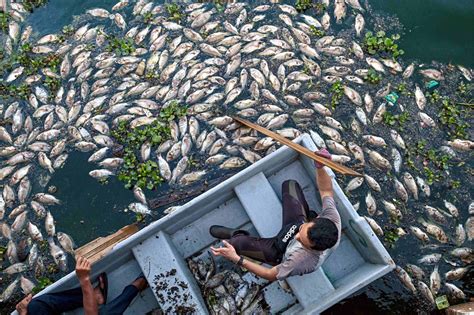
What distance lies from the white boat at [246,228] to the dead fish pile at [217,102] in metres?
0.65

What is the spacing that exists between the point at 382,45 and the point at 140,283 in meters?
4.66

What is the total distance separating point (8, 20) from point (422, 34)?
638 centimetres

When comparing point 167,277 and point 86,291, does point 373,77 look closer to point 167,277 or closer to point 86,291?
point 167,277

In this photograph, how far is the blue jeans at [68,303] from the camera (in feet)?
14.2

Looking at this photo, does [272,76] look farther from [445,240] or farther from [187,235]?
[445,240]

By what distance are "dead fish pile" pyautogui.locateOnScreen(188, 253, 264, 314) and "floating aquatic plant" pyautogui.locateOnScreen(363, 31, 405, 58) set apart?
12.4 feet

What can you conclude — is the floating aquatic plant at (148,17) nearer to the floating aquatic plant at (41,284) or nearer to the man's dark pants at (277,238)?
the man's dark pants at (277,238)

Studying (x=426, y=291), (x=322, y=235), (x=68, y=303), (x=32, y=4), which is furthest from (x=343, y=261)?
(x=32, y=4)

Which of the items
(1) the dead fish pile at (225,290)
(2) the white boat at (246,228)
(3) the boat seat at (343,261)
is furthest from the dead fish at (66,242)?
(3) the boat seat at (343,261)

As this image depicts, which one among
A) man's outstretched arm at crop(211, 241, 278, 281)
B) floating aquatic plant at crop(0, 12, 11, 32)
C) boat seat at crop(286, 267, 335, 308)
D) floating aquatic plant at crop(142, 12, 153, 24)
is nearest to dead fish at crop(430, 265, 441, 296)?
boat seat at crop(286, 267, 335, 308)

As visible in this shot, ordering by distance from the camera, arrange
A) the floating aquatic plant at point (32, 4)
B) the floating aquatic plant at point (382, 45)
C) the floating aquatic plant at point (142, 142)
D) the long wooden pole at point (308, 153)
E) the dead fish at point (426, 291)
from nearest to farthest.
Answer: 1. the long wooden pole at point (308, 153)
2. the dead fish at point (426, 291)
3. the floating aquatic plant at point (142, 142)
4. the floating aquatic plant at point (382, 45)
5. the floating aquatic plant at point (32, 4)

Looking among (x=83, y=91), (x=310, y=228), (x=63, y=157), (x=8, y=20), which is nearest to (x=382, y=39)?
(x=310, y=228)

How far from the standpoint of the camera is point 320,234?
11.5 feet

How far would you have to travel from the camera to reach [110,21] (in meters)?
6.88
